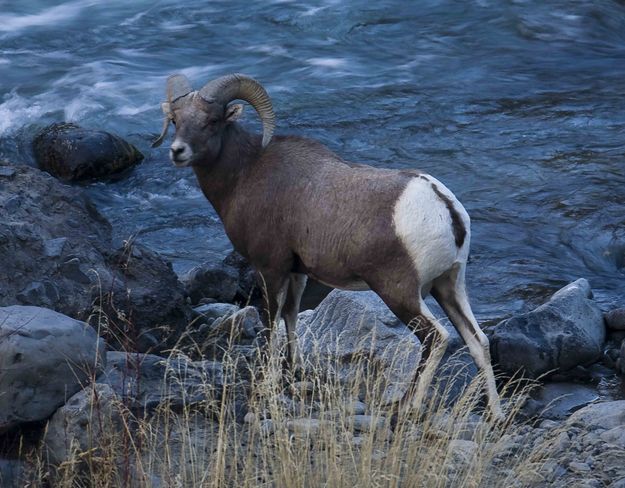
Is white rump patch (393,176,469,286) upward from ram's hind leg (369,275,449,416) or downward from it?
upward

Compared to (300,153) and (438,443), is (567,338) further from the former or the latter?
(438,443)

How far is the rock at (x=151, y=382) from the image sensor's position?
19.7ft

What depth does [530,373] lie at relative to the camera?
27.5 ft

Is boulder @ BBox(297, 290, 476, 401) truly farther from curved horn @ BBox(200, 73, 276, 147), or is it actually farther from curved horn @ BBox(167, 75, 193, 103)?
curved horn @ BBox(167, 75, 193, 103)

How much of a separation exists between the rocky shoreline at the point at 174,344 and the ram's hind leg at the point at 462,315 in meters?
0.19

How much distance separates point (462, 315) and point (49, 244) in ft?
8.63

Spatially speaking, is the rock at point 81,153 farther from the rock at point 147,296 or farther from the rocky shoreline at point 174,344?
the rock at point 147,296

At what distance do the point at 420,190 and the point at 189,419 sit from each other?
6.63 feet

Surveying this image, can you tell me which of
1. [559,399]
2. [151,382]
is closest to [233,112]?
[151,382]

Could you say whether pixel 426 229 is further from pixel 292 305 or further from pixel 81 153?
pixel 81 153

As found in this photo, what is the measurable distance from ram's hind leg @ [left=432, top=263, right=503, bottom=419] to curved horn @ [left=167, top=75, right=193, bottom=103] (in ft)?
6.78

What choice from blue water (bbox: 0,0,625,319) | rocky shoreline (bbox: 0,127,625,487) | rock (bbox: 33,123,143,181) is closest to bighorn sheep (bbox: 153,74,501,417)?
rocky shoreline (bbox: 0,127,625,487)

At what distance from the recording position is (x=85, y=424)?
578 centimetres

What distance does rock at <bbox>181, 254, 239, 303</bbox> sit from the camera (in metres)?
9.66
